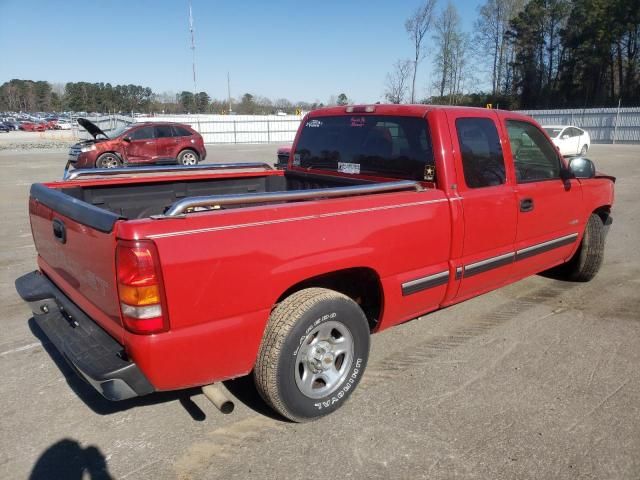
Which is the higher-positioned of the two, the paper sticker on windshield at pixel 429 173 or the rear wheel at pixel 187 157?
the paper sticker on windshield at pixel 429 173

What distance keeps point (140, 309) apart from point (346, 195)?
1.44 metres

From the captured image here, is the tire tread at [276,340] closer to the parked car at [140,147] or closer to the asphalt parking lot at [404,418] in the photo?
the asphalt parking lot at [404,418]

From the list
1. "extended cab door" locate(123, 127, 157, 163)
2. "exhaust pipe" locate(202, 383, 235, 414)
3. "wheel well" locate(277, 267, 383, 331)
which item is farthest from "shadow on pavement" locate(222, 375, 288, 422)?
"extended cab door" locate(123, 127, 157, 163)

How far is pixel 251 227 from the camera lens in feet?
7.97

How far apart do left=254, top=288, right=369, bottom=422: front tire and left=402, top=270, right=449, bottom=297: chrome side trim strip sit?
0.42 metres

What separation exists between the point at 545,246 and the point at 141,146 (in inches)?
602

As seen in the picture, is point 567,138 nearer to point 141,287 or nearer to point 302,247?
point 302,247

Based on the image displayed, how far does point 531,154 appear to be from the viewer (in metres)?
4.28

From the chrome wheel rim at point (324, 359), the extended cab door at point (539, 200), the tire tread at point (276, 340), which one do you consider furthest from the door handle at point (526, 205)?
the tire tread at point (276, 340)

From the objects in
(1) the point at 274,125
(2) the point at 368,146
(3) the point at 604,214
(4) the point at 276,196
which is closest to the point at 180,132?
(2) the point at 368,146

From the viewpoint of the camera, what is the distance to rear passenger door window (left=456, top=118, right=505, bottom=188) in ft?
11.7

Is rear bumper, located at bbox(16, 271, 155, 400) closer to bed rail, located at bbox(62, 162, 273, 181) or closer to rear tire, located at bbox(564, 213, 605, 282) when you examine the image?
bed rail, located at bbox(62, 162, 273, 181)

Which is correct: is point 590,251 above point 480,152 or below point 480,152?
below

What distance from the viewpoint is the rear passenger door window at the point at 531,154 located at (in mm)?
4019
